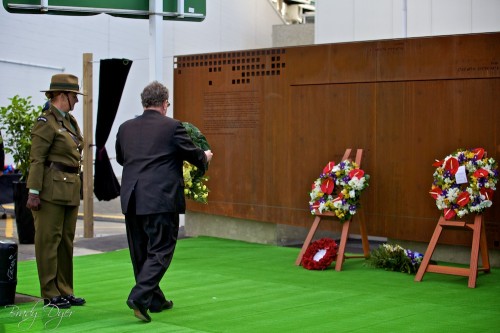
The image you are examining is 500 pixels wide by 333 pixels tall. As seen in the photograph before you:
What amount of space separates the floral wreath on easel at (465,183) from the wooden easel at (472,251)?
108 mm

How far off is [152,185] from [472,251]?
12.5 ft

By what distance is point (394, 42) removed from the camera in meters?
11.5

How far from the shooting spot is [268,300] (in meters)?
8.73

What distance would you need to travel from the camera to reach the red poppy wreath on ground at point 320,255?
10734 millimetres

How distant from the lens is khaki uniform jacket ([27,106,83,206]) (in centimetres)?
823

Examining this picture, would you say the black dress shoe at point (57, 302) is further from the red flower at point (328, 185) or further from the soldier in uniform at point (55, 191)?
the red flower at point (328, 185)

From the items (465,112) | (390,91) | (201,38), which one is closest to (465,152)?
(465,112)

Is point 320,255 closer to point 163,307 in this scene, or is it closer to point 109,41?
point 163,307

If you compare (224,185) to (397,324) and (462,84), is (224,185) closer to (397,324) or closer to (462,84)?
(462,84)

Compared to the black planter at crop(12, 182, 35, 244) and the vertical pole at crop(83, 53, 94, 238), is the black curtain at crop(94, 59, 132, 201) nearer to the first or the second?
the vertical pole at crop(83, 53, 94, 238)

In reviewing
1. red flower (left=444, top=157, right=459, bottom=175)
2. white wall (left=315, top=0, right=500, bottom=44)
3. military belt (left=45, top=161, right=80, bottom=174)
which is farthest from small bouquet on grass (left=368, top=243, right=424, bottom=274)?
white wall (left=315, top=0, right=500, bottom=44)

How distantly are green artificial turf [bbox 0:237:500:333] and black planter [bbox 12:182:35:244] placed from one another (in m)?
1.78

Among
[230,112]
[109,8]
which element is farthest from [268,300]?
[230,112]

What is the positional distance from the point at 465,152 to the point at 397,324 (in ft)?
10.2
